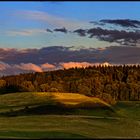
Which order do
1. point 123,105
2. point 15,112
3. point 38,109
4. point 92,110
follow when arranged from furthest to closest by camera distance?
point 123,105 < point 92,110 < point 38,109 < point 15,112

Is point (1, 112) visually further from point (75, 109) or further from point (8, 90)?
point (8, 90)

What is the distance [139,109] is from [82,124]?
75.1 m

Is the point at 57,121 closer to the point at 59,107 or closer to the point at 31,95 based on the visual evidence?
the point at 59,107

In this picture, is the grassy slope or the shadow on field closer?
the shadow on field

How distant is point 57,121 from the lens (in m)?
71.6

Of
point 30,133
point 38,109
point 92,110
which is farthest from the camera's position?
point 92,110

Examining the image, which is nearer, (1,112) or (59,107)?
(1,112)

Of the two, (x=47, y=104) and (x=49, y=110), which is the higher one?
(x=47, y=104)

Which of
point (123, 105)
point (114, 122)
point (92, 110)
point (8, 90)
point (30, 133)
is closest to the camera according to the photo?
point (30, 133)

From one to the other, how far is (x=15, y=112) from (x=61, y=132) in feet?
153

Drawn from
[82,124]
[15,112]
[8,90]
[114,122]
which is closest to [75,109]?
[15,112]

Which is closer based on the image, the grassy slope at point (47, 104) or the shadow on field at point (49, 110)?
the shadow on field at point (49, 110)

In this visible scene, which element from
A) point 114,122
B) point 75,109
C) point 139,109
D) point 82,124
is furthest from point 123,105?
point 82,124

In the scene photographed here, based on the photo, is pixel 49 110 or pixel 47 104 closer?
pixel 49 110
